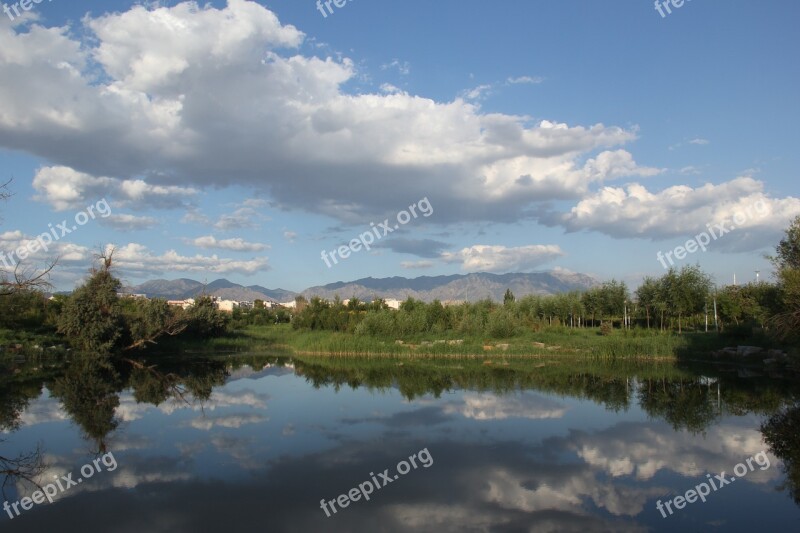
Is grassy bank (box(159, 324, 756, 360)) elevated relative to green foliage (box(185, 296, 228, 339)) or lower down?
lower down

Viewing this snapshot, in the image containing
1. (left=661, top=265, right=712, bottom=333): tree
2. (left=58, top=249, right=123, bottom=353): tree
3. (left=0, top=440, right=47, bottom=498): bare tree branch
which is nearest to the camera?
(left=0, top=440, right=47, bottom=498): bare tree branch

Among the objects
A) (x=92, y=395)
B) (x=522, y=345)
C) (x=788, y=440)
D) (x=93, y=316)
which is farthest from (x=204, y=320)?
(x=788, y=440)

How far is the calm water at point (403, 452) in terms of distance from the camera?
8.05m

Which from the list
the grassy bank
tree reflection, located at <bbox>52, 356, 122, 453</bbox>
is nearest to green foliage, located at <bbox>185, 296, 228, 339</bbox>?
the grassy bank

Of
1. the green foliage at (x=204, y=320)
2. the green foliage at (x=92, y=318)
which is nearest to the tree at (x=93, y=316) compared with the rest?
the green foliage at (x=92, y=318)

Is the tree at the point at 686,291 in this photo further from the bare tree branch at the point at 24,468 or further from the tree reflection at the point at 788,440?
the bare tree branch at the point at 24,468

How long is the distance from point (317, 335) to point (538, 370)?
18.1 meters

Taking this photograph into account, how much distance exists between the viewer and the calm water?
8047 mm

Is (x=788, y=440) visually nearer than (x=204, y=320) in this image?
Yes

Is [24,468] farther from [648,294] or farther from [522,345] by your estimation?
[648,294]

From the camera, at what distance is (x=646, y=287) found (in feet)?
134

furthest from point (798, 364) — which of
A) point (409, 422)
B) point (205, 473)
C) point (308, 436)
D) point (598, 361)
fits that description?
point (205, 473)

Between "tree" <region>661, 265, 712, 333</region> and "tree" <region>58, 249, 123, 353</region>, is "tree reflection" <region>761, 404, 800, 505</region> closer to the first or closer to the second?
"tree" <region>661, 265, 712, 333</region>

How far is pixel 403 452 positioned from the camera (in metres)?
11.7
